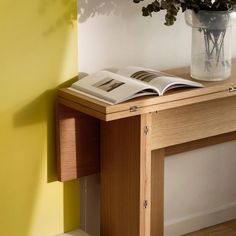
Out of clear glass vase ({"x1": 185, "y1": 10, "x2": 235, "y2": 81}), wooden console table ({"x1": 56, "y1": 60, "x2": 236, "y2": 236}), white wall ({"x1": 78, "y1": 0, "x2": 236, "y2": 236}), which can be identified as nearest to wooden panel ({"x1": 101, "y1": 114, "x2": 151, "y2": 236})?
wooden console table ({"x1": 56, "y1": 60, "x2": 236, "y2": 236})

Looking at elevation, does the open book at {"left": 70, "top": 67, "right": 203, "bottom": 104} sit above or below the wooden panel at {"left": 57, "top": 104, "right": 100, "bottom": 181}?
above

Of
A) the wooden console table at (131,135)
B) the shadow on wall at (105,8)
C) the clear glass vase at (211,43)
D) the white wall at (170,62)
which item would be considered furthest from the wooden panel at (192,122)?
the shadow on wall at (105,8)

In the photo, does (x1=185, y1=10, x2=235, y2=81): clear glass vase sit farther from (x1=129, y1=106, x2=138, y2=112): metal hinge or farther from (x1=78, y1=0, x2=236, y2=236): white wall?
(x1=129, y1=106, x2=138, y2=112): metal hinge

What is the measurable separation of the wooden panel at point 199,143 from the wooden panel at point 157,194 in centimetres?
6

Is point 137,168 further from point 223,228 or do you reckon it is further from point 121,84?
point 223,228

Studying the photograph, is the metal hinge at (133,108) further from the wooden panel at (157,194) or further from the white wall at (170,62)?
the wooden panel at (157,194)

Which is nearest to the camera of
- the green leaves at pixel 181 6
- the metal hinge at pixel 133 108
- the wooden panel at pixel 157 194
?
the metal hinge at pixel 133 108

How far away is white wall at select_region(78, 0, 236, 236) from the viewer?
205 centimetres

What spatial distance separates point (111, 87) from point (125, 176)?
29 cm

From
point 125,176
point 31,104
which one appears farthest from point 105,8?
point 125,176

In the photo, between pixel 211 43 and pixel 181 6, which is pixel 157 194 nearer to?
pixel 211 43

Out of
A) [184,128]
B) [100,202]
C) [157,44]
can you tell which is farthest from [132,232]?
[157,44]

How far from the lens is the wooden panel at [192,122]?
202cm

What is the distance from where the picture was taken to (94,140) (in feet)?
6.88
